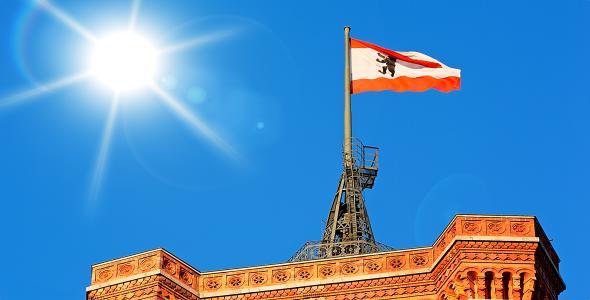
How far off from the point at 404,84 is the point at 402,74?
51 centimetres

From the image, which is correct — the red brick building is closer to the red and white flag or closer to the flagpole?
the flagpole

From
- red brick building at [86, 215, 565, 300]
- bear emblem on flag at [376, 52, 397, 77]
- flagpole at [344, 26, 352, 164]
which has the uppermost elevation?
bear emblem on flag at [376, 52, 397, 77]

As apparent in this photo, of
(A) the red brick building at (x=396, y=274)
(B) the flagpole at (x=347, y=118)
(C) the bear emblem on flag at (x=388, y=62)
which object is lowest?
(A) the red brick building at (x=396, y=274)

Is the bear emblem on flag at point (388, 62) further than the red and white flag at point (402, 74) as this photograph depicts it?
Yes

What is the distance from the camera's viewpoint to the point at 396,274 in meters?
53.7

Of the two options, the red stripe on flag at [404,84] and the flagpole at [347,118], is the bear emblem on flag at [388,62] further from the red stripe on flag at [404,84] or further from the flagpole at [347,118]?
the flagpole at [347,118]

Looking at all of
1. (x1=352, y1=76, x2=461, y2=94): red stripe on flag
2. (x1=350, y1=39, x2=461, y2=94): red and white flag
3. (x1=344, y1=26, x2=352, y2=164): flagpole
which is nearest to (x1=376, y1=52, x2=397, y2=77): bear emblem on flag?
(x1=350, y1=39, x2=461, y2=94): red and white flag

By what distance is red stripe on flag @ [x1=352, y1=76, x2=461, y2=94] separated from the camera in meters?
66.2

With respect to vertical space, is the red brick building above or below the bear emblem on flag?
below

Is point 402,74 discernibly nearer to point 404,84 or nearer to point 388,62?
point 404,84

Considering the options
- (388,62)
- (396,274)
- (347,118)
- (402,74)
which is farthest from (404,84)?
(396,274)

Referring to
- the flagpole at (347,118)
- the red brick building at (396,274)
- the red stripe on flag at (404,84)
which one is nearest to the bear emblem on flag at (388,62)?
the red stripe on flag at (404,84)

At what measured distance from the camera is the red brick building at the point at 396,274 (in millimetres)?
51406

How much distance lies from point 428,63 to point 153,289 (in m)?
19.9
